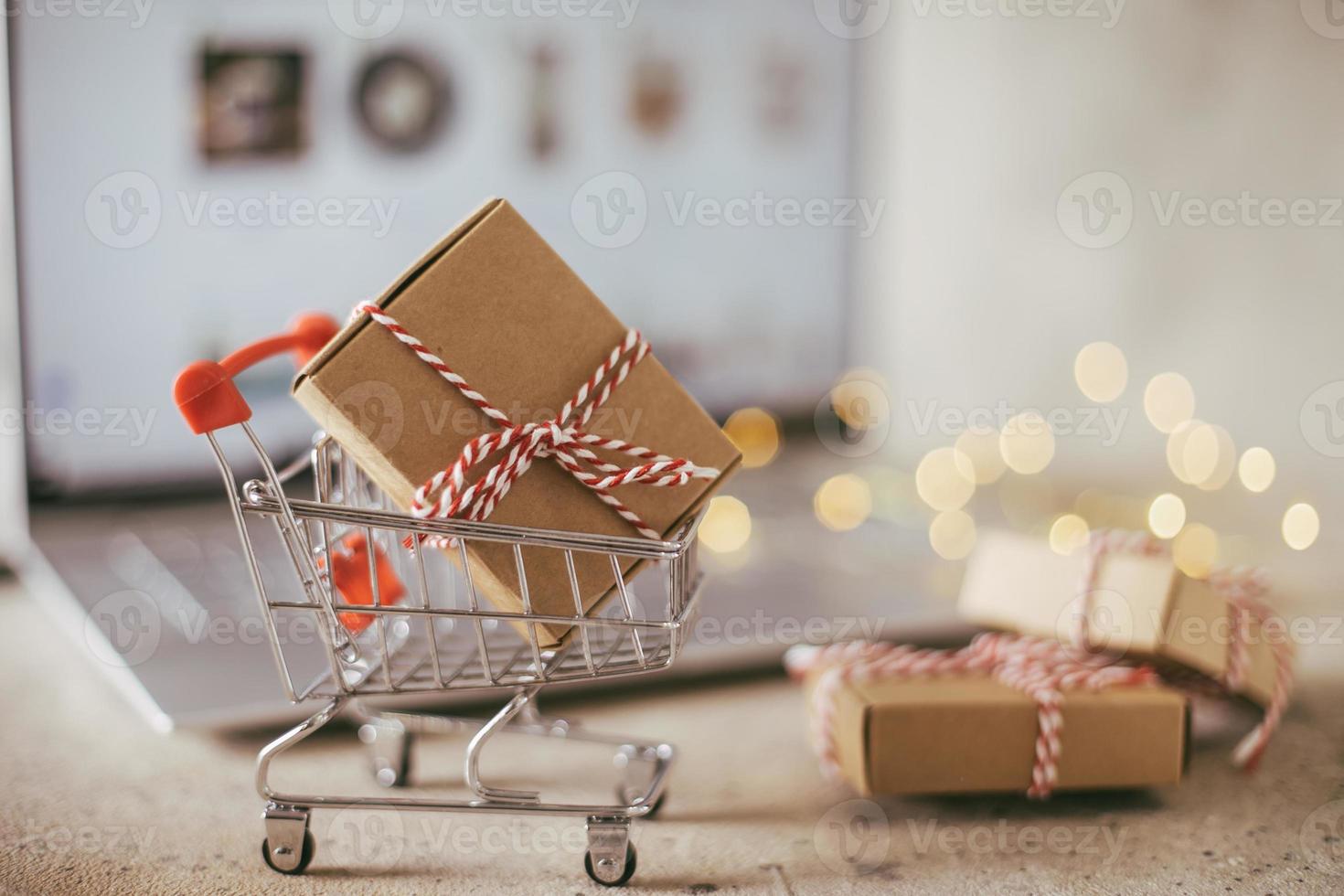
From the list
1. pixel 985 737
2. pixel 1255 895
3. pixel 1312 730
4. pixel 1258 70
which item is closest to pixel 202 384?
pixel 985 737

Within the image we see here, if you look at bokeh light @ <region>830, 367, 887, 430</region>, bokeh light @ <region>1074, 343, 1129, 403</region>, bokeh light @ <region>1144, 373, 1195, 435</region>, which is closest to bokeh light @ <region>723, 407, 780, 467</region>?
bokeh light @ <region>830, 367, 887, 430</region>

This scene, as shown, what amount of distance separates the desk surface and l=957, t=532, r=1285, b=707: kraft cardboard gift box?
0.11m

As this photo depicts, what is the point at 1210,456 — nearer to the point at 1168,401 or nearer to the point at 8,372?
the point at 1168,401

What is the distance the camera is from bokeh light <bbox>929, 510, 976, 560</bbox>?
1.80 metres

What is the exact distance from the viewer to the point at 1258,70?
168 centimetres

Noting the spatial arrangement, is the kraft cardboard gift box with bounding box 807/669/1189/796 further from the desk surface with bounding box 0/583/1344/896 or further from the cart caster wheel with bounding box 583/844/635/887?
the cart caster wheel with bounding box 583/844/635/887

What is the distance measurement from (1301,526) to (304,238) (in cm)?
162

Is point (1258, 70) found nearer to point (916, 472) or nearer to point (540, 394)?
point (916, 472)

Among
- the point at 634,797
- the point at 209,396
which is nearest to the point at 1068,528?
the point at 634,797

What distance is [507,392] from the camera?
0.89m

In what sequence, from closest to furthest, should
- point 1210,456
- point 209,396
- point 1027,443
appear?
1. point 209,396
2. point 1210,456
3. point 1027,443

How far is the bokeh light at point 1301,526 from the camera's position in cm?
168

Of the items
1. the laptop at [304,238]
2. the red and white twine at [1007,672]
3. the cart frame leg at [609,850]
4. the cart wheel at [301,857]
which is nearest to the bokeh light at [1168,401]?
the laptop at [304,238]

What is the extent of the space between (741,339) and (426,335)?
1.57m
